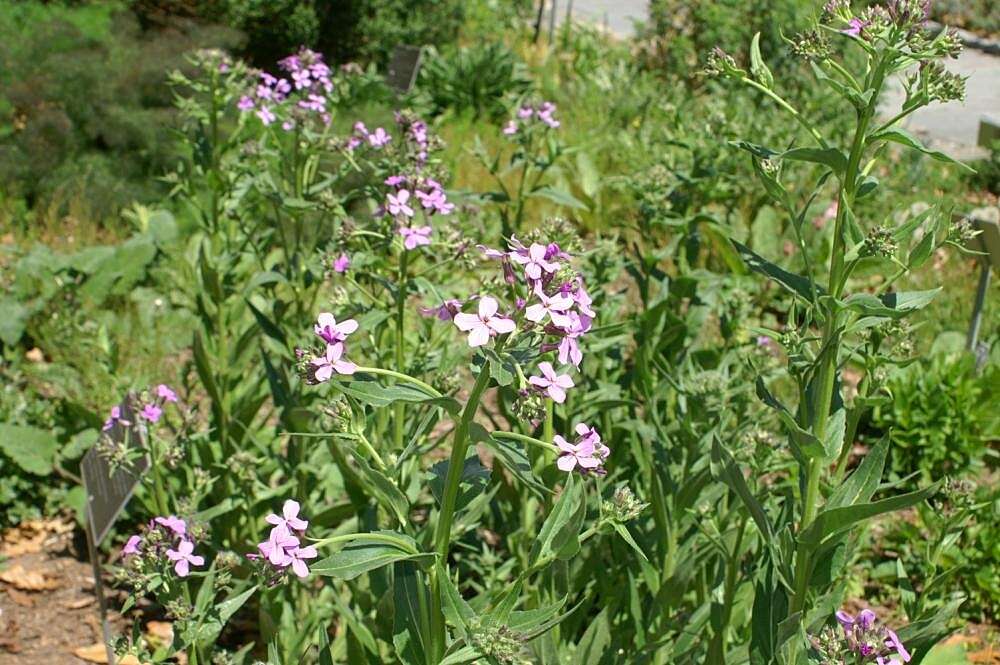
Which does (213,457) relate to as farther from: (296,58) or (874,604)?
(874,604)

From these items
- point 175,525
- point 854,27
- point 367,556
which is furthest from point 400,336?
point 854,27

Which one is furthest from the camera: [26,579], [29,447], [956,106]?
[956,106]

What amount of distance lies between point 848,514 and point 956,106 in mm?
8972

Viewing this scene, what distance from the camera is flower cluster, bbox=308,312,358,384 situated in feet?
5.51

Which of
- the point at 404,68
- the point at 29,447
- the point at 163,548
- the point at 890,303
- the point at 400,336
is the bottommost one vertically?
the point at 29,447

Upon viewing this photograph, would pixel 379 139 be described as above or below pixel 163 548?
above

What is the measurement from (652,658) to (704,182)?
1.45 m

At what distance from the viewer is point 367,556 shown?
68.8 inches

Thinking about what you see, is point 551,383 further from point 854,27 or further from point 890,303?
point 854,27

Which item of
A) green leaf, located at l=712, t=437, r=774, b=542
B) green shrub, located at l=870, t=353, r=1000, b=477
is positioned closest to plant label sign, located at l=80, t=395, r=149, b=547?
green leaf, located at l=712, t=437, r=774, b=542

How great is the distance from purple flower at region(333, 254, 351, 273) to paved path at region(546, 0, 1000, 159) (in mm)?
5432

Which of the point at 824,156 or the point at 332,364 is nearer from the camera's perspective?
the point at 332,364

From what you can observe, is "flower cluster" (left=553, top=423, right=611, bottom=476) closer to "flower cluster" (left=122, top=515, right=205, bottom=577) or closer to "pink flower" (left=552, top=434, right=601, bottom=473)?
"pink flower" (left=552, top=434, right=601, bottom=473)

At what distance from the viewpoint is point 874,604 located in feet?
11.9
